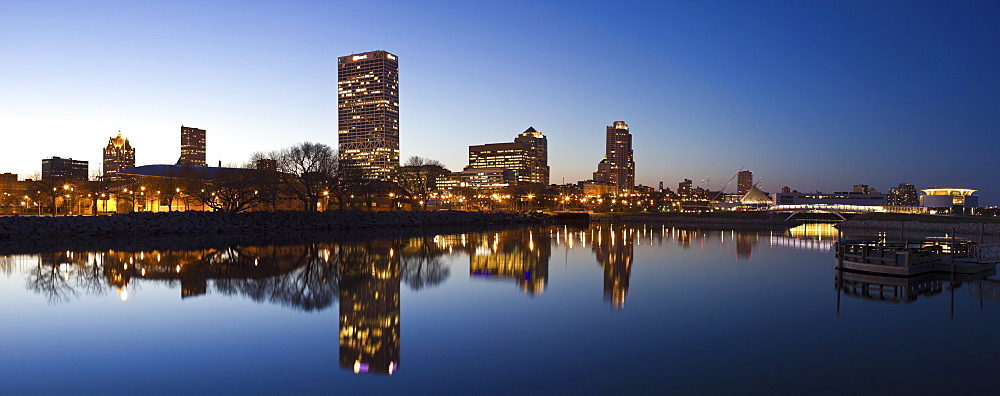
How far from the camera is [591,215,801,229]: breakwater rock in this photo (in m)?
77.4

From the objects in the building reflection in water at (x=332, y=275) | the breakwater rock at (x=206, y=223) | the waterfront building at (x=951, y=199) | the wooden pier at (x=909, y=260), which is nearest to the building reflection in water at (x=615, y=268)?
the building reflection in water at (x=332, y=275)

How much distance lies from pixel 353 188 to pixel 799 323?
60.2 meters

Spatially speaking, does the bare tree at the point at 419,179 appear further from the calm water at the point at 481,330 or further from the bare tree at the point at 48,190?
the calm water at the point at 481,330

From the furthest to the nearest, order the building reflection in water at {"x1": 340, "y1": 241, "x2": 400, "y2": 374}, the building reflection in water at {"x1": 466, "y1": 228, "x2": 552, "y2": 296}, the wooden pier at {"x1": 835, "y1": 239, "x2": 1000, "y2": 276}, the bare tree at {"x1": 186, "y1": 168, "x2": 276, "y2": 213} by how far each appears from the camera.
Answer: the bare tree at {"x1": 186, "y1": 168, "x2": 276, "y2": 213} < the building reflection in water at {"x1": 466, "y1": 228, "x2": 552, "y2": 296} < the wooden pier at {"x1": 835, "y1": 239, "x2": 1000, "y2": 276} < the building reflection in water at {"x1": 340, "y1": 241, "x2": 400, "y2": 374}

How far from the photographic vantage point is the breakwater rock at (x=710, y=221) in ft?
254

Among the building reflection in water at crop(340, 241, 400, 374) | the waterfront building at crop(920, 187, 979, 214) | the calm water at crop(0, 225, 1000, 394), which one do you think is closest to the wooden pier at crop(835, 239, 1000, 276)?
the calm water at crop(0, 225, 1000, 394)

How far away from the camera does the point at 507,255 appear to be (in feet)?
104

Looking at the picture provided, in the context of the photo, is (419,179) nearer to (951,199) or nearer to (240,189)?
(240,189)

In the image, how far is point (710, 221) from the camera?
270 ft

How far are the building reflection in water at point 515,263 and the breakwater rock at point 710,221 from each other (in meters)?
47.0

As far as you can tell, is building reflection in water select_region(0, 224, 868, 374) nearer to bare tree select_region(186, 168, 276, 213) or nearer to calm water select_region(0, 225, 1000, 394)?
calm water select_region(0, 225, 1000, 394)

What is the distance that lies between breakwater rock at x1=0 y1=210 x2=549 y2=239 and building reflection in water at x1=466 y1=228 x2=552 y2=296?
22.6 metres

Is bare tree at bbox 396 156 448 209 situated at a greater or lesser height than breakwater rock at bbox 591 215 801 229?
greater

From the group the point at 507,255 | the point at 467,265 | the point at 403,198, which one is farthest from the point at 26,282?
the point at 403,198
